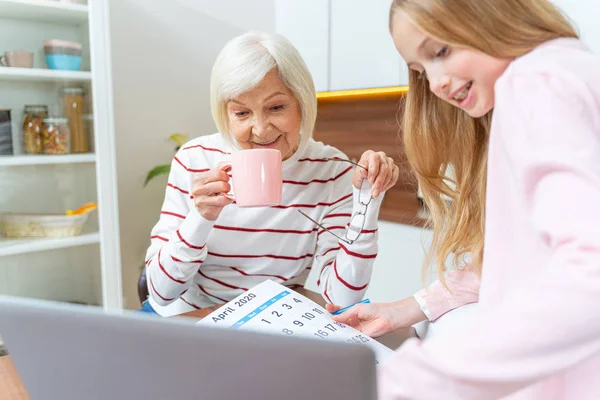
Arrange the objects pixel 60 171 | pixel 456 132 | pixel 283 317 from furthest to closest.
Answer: pixel 60 171, pixel 283 317, pixel 456 132

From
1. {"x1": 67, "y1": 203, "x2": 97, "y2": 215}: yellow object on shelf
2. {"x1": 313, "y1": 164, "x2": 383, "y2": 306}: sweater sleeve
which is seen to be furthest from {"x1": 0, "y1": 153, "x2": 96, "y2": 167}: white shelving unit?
{"x1": 313, "y1": 164, "x2": 383, "y2": 306}: sweater sleeve

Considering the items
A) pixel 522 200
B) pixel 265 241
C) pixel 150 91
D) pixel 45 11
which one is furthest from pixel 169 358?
pixel 150 91

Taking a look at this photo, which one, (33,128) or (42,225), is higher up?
(33,128)

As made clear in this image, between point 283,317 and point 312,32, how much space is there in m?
2.24

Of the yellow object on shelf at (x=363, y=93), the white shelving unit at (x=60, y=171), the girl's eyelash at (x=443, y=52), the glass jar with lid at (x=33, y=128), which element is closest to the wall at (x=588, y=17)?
the yellow object on shelf at (x=363, y=93)

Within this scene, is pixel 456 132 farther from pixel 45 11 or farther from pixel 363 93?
pixel 45 11

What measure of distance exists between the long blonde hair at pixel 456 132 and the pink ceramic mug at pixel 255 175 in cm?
30

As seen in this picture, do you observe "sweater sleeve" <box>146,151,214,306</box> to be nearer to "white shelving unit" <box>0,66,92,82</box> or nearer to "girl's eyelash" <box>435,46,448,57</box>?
"girl's eyelash" <box>435,46,448,57</box>

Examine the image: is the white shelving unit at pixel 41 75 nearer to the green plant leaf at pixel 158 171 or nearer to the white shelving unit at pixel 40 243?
the green plant leaf at pixel 158 171

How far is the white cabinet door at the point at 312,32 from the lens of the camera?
9.18 feet

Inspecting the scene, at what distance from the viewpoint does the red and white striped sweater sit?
4.26 feet

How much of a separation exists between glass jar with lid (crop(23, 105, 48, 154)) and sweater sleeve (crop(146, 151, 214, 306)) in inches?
47.1

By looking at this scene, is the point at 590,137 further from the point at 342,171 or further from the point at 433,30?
the point at 342,171

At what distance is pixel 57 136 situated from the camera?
94.2 inches
